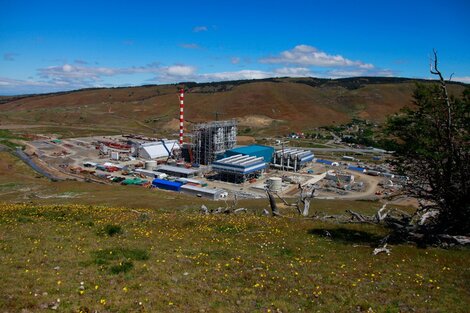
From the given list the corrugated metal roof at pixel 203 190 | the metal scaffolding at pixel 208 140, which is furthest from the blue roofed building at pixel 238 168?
the metal scaffolding at pixel 208 140

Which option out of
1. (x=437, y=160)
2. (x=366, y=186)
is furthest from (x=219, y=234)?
(x=366, y=186)

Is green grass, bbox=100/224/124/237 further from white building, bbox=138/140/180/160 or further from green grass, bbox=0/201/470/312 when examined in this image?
white building, bbox=138/140/180/160

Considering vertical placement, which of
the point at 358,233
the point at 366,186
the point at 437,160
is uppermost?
the point at 437,160

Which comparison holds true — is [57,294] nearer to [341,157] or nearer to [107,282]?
[107,282]

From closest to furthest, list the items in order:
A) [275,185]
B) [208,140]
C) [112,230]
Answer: [112,230]
[275,185]
[208,140]

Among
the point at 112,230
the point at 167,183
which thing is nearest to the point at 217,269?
the point at 112,230

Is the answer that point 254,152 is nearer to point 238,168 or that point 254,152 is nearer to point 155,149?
point 238,168

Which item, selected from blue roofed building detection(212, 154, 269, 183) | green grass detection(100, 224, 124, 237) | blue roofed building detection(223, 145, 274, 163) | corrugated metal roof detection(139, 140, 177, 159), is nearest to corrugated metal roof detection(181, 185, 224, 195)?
blue roofed building detection(212, 154, 269, 183)
